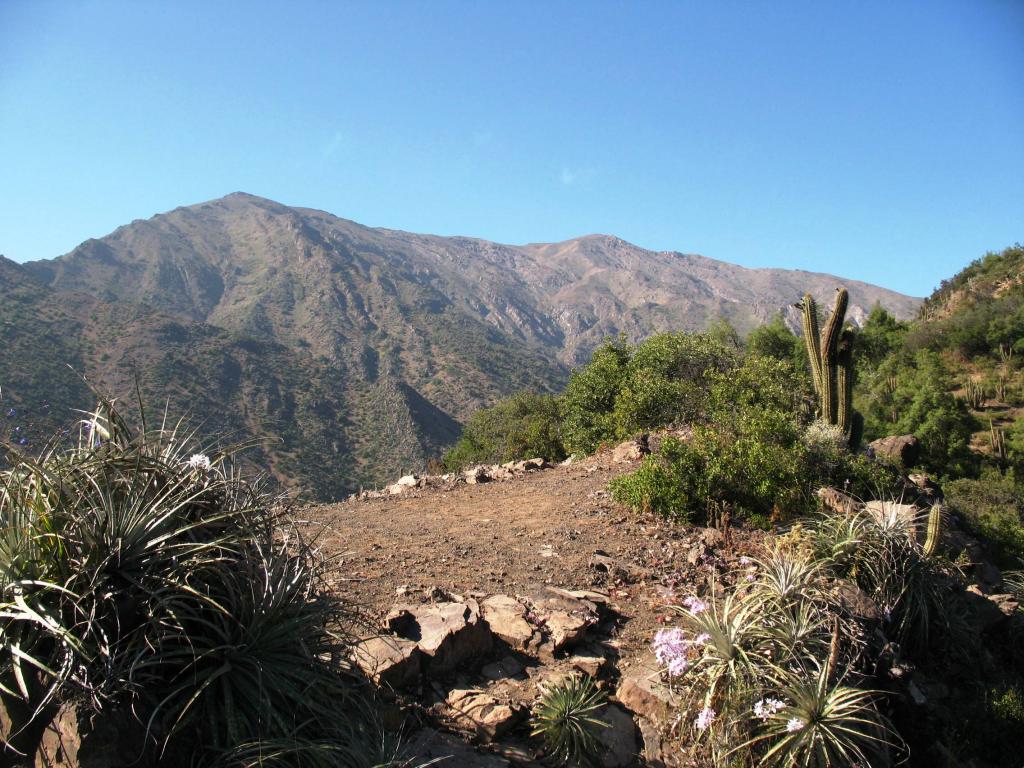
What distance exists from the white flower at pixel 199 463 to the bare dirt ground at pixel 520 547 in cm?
140

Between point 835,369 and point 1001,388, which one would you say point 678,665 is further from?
point 1001,388

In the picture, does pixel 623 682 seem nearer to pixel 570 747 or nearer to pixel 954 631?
pixel 570 747

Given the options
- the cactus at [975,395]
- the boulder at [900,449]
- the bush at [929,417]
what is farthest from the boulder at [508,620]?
the cactus at [975,395]

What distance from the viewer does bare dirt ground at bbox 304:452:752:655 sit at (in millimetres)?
6613

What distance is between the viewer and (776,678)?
4.79 meters

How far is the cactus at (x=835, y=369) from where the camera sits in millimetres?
14227

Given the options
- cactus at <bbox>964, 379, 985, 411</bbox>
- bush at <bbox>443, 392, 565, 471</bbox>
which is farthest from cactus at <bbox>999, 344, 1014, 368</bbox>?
bush at <bbox>443, 392, 565, 471</bbox>

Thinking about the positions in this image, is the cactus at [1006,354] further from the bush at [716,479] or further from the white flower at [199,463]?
the white flower at [199,463]

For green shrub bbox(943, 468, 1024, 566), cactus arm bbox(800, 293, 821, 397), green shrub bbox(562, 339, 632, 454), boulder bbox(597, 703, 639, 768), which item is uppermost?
cactus arm bbox(800, 293, 821, 397)

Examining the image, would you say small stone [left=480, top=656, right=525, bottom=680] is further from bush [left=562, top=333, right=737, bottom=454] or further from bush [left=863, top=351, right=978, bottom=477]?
bush [left=863, top=351, right=978, bottom=477]

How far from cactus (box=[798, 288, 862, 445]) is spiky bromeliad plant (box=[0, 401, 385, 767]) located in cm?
1308

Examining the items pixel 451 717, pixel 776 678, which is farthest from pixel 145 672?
pixel 776 678

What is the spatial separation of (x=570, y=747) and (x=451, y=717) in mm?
815

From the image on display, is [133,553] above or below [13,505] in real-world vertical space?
below
